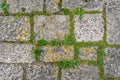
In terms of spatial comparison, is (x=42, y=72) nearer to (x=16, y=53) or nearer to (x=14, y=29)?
(x=16, y=53)

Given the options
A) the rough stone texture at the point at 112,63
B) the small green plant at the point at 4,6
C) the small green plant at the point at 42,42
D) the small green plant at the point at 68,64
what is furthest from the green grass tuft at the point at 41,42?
the rough stone texture at the point at 112,63

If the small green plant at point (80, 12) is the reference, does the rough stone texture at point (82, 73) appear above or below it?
below

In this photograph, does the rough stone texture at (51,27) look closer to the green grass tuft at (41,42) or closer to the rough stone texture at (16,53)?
the green grass tuft at (41,42)

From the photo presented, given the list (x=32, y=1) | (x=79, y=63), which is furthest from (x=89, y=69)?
(x=32, y=1)

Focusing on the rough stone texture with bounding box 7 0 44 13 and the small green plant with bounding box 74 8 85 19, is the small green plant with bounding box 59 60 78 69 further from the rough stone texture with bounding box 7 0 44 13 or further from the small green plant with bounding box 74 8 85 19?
the rough stone texture with bounding box 7 0 44 13

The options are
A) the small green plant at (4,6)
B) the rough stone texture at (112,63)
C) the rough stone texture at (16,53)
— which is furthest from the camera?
the small green plant at (4,6)

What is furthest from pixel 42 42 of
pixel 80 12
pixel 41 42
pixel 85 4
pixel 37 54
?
pixel 85 4

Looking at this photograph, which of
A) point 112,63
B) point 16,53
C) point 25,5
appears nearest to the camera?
point 112,63
